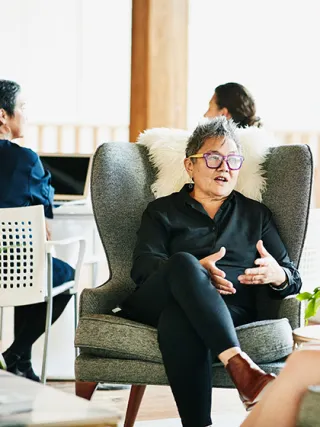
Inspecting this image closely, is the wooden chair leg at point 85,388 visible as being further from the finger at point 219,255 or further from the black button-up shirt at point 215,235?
the finger at point 219,255

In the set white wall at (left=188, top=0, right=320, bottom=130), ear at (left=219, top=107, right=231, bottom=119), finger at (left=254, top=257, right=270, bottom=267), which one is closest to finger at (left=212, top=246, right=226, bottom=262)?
finger at (left=254, top=257, right=270, bottom=267)

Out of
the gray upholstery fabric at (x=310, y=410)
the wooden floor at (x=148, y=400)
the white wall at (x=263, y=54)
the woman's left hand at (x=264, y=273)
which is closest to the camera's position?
the gray upholstery fabric at (x=310, y=410)

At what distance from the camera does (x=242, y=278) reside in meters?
2.89

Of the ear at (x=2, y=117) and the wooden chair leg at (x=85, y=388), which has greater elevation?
the ear at (x=2, y=117)

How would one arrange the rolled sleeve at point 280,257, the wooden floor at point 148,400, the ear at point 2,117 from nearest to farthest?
1. the rolled sleeve at point 280,257
2. the wooden floor at point 148,400
3. the ear at point 2,117

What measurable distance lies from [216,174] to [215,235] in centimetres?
21

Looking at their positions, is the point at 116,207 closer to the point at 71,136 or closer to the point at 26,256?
the point at 26,256

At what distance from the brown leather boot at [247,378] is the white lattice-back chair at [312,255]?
5.39 ft

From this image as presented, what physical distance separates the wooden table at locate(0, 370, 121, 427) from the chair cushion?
833 millimetres

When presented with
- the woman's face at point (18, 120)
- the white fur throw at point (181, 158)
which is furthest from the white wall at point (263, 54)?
the white fur throw at point (181, 158)

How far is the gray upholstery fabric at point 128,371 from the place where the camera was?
277cm

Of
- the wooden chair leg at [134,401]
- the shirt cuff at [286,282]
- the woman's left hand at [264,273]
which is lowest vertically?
the wooden chair leg at [134,401]

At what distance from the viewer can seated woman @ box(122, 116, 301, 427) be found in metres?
2.65

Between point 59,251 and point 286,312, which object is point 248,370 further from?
point 59,251
